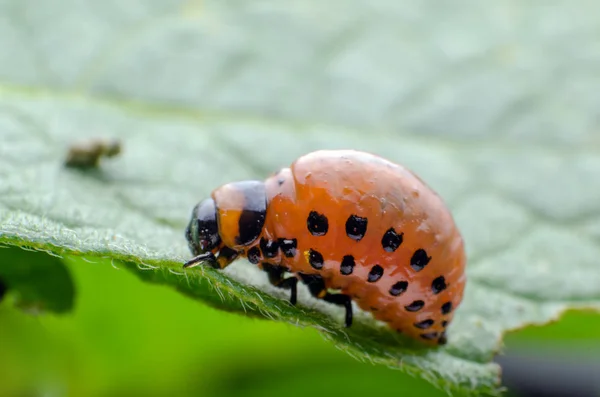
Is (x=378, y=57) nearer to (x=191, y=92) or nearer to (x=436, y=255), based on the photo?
(x=191, y=92)

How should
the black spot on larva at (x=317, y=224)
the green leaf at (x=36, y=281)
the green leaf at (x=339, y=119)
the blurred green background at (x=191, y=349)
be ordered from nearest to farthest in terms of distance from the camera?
the green leaf at (x=36, y=281), the black spot on larva at (x=317, y=224), the green leaf at (x=339, y=119), the blurred green background at (x=191, y=349)

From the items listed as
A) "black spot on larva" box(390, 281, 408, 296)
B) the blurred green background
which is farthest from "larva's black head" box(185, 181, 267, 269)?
the blurred green background

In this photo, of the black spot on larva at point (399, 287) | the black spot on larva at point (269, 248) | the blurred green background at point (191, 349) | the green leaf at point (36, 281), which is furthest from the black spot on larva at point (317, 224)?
the blurred green background at point (191, 349)

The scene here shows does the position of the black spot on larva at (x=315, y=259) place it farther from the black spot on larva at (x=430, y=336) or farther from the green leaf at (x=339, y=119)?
the black spot on larva at (x=430, y=336)

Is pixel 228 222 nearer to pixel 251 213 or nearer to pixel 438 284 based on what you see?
pixel 251 213

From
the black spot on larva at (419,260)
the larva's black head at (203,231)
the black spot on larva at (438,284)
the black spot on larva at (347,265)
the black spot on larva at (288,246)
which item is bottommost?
the larva's black head at (203,231)

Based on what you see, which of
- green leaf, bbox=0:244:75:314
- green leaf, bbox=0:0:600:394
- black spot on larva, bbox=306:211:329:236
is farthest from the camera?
green leaf, bbox=0:0:600:394

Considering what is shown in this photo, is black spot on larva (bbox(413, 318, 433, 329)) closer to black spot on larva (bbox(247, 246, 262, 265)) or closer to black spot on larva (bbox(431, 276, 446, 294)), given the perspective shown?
black spot on larva (bbox(431, 276, 446, 294))
